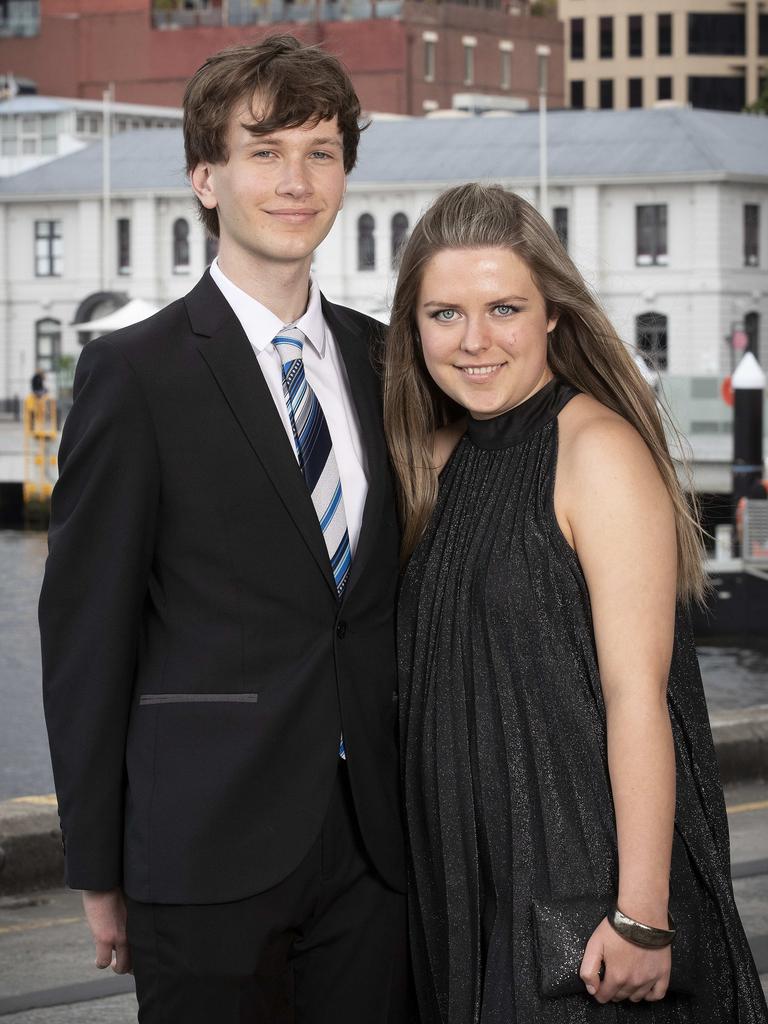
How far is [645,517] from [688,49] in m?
105

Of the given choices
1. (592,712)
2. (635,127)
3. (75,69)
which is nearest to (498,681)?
(592,712)

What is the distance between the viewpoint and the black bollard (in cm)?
2392

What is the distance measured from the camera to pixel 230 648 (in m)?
3.25

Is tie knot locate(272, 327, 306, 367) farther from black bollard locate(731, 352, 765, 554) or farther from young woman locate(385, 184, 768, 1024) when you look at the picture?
black bollard locate(731, 352, 765, 554)

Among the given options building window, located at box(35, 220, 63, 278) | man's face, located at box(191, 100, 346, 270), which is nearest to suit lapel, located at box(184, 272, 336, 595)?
man's face, located at box(191, 100, 346, 270)

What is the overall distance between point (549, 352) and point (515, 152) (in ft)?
189

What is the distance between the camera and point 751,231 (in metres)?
57.4

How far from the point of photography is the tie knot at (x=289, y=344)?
11.3 feet

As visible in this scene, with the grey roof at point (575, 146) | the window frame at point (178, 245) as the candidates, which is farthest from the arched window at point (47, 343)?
the grey roof at point (575, 146)

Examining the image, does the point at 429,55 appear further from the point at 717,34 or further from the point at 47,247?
the point at 717,34

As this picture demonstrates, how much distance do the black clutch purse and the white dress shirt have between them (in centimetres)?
71

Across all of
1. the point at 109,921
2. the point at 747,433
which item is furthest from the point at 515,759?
the point at 747,433

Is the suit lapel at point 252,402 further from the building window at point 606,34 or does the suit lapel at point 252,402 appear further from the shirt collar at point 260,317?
the building window at point 606,34

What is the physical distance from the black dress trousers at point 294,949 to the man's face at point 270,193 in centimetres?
91
